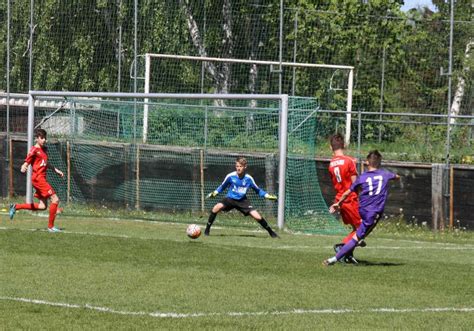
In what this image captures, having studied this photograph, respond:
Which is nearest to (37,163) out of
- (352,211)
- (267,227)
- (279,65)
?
(267,227)

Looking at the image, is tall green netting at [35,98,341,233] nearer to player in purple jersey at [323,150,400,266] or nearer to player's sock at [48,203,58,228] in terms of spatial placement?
player's sock at [48,203,58,228]

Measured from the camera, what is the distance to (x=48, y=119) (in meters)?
26.7

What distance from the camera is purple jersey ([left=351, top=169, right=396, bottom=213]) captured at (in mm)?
14773

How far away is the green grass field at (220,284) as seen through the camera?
9.98m

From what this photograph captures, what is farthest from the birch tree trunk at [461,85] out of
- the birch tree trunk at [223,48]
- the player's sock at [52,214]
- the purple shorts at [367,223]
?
the purple shorts at [367,223]

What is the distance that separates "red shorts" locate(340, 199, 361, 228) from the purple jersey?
106cm

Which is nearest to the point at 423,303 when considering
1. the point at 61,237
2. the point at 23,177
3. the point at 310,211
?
the point at 61,237

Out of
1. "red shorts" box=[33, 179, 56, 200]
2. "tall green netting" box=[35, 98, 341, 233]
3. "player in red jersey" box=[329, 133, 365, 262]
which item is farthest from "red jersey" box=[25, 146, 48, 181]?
"player in red jersey" box=[329, 133, 365, 262]

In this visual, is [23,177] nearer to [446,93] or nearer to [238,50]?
[238,50]

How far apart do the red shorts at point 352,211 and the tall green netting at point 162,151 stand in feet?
23.9

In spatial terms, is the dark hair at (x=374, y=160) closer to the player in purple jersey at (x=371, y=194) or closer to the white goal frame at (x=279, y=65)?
the player in purple jersey at (x=371, y=194)

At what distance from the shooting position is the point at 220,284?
12297mm

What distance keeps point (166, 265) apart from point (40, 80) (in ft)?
57.4

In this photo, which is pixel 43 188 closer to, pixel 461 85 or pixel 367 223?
pixel 367 223
